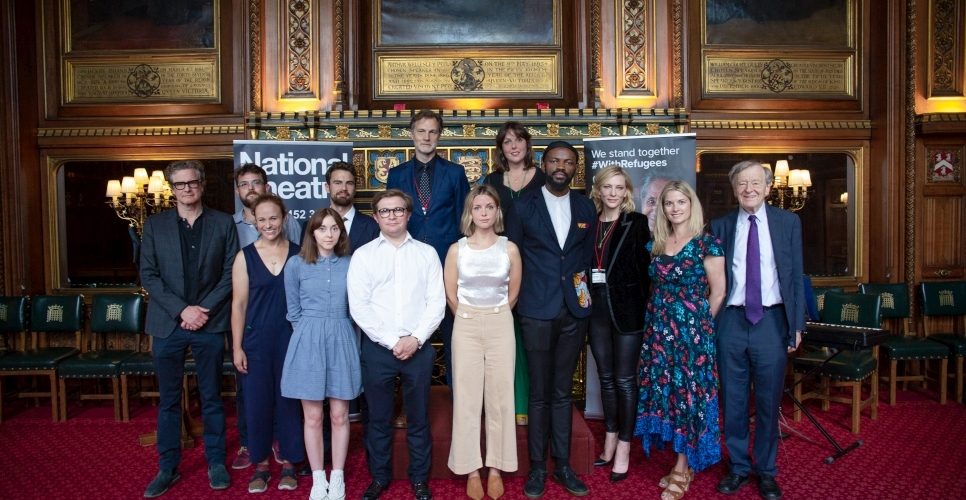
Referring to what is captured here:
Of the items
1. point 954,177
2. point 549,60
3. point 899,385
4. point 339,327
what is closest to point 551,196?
point 339,327

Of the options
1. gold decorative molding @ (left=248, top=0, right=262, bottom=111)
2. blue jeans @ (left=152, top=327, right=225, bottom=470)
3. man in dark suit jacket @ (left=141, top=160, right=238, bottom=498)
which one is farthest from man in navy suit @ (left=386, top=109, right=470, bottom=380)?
gold decorative molding @ (left=248, top=0, right=262, bottom=111)

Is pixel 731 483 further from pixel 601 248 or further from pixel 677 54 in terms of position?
pixel 677 54

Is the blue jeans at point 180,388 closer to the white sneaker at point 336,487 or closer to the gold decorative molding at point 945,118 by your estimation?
the white sneaker at point 336,487

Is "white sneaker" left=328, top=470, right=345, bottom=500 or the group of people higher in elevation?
the group of people

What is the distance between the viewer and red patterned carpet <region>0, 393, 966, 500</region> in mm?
3828

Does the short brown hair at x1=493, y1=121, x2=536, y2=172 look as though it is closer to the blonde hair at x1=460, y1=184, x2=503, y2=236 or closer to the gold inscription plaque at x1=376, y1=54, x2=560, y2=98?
the blonde hair at x1=460, y1=184, x2=503, y2=236

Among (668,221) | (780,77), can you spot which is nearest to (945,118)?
(780,77)

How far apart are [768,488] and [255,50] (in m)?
5.90

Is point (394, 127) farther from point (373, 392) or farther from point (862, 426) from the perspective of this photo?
point (862, 426)

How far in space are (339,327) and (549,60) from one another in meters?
4.25

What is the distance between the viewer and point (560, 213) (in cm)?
374

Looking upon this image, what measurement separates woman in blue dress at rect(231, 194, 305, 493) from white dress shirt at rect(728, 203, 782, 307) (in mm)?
2731

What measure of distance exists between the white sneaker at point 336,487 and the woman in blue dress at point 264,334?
35 centimetres

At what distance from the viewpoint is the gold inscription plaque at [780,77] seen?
6.62 meters
